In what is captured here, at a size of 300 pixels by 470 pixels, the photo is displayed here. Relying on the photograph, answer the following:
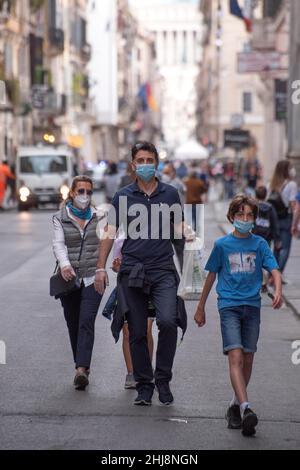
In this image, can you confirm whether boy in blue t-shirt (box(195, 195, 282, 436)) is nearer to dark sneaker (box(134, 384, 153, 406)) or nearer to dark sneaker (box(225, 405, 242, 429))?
dark sneaker (box(225, 405, 242, 429))

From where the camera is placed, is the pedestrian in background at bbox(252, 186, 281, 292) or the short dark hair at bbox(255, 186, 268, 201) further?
the short dark hair at bbox(255, 186, 268, 201)

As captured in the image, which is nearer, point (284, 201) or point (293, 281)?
point (284, 201)

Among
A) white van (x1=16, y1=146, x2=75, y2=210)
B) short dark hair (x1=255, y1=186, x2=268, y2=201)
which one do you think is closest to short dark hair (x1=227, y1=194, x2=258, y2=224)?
short dark hair (x1=255, y1=186, x2=268, y2=201)

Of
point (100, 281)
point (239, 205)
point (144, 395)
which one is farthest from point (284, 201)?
point (239, 205)

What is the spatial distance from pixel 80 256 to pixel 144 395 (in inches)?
56.4

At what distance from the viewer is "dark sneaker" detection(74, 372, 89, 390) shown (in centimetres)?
1017

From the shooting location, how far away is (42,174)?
145ft

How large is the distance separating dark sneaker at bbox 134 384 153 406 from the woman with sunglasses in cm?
82

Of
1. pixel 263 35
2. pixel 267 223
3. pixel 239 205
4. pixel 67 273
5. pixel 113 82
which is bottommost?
pixel 267 223

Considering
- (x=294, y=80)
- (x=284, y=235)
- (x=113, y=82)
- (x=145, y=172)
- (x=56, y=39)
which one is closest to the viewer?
(x=145, y=172)

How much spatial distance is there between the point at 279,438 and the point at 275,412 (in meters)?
0.97

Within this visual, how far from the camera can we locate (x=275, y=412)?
9375 mm

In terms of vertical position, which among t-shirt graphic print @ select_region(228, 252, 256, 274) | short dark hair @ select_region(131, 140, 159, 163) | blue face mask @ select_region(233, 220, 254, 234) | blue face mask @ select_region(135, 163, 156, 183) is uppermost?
short dark hair @ select_region(131, 140, 159, 163)

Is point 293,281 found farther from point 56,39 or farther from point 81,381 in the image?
point 56,39
